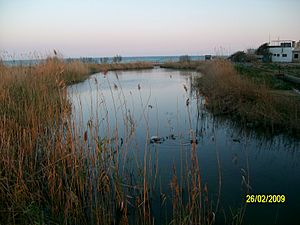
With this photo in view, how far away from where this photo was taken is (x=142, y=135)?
4.96 metres

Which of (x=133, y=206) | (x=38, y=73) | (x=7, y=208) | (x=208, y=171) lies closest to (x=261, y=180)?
(x=208, y=171)

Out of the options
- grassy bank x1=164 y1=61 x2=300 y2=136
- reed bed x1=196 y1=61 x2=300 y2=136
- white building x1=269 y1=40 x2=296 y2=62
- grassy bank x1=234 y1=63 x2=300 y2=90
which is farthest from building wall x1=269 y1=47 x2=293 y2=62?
reed bed x1=196 y1=61 x2=300 y2=136

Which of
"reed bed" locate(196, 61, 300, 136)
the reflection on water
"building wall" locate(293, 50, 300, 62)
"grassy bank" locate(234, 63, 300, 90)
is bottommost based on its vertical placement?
the reflection on water

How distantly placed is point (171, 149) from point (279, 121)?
257 cm

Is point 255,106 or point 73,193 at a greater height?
point 255,106

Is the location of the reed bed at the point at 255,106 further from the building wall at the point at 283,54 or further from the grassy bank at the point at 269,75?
the building wall at the point at 283,54

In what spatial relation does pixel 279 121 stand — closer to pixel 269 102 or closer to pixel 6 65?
pixel 269 102

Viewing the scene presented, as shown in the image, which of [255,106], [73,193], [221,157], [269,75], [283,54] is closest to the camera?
[73,193]

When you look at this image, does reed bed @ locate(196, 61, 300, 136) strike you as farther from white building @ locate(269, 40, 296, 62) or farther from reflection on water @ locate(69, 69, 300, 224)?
white building @ locate(269, 40, 296, 62)

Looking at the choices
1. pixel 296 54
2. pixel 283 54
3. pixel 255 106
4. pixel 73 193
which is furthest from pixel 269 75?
pixel 296 54

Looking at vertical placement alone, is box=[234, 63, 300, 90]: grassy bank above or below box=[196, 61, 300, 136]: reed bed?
above

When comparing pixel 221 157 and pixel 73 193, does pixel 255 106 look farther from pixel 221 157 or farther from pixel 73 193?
pixel 73 193

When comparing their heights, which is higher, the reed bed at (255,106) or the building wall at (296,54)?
the building wall at (296,54)

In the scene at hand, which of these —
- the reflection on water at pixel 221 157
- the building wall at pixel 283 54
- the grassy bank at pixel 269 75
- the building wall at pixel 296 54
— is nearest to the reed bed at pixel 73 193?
the reflection on water at pixel 221 157
